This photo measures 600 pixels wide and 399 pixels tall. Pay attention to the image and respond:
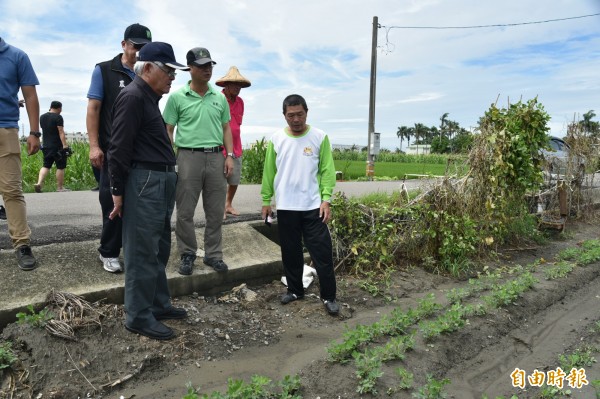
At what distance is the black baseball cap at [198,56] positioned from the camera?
13.5 ft

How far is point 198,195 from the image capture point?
4457 mm

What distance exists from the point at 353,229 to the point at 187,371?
2.97m

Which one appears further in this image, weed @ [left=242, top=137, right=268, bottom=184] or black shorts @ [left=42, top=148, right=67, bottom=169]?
weed @ [left=242, top=137, right=268, bottom=184]

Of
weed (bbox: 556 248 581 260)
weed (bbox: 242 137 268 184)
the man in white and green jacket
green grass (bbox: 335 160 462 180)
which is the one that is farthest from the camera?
green grass (bbox: 335 160 462 180)

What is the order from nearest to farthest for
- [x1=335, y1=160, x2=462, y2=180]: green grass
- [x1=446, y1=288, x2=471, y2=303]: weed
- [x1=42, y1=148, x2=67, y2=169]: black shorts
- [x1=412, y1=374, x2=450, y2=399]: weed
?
[x1=412, y1=374, x2=450, y2=399]: weed, [x1=446, y1=288, x2=471, y2=303]: weed, [x1=42, y1=148, x2=67, y2=169]: black shorts, [x1=335, y1=160, x2=462, y2=180]: green grass

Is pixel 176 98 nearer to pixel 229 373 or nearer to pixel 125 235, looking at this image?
pixel 125 235

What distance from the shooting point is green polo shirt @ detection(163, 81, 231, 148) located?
427cm

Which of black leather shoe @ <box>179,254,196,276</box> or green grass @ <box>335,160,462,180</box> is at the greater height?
green grass @ <box>335,160,462,180</box>

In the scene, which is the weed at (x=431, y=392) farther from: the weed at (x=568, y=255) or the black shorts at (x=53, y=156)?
the black shorts at (x=53, y=156)

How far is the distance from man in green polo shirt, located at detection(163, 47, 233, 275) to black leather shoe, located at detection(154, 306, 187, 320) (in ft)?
1.75

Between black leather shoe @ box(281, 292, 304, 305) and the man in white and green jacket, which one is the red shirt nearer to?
the man in white and green jacket

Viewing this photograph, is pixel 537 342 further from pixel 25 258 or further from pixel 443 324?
pixel 25 258

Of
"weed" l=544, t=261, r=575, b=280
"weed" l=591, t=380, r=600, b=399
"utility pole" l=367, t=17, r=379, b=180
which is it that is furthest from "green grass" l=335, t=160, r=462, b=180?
"weed" l=591, t=380, r=600, b=399

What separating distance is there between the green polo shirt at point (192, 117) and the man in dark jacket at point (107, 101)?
44cm
